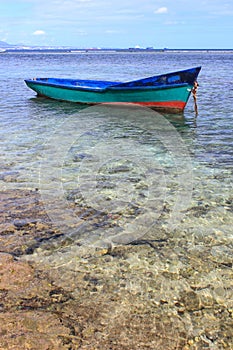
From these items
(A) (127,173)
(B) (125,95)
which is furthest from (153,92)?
(A) (127,173)

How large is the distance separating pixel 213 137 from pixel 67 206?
6950 mm

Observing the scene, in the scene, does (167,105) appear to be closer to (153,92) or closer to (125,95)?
(153,92)

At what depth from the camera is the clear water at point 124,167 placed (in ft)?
19.1

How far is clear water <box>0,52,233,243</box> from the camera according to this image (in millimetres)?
5832

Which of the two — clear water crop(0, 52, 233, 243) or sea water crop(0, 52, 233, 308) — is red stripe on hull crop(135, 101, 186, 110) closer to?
clear water crop(0, 52, 233, 243)

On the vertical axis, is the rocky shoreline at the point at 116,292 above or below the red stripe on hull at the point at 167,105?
below

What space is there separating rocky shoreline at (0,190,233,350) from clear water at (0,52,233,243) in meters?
0.49

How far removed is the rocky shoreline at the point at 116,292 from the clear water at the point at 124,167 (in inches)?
19.5

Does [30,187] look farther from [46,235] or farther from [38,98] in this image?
[38,98]

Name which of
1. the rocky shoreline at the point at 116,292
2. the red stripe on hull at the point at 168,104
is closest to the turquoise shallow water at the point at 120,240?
the rocky shoreline at the point at 116,292

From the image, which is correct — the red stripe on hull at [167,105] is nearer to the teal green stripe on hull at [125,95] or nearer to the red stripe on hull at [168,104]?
the red stripe on hull at [168,104]

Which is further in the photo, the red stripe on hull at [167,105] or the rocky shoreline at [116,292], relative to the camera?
the red stripe on hull at [167,105]

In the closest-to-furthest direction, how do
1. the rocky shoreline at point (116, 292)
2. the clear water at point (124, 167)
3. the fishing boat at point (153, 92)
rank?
the rocky shoreline at point (116, 292)
the clear water at point (124, 167)
the fishing boat at point (153, 92)

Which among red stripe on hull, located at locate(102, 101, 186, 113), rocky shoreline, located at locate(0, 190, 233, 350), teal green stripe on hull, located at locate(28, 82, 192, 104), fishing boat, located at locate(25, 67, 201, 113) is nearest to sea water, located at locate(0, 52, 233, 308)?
rocky shoreline, located at locate(0, 190, 233, 350)
